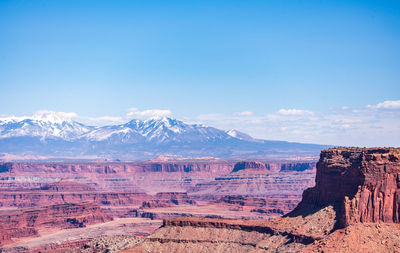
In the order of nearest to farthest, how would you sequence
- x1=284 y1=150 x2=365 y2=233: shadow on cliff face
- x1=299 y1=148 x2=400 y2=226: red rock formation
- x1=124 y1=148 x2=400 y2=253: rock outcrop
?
x1=124 y1=148 x2=400 y2=253: rock outcrop, x1=299 y1=148 x2=400 y2=226: red rock formation, x1=284 y1=150 x2=365 y2=233: shadow on cliff face

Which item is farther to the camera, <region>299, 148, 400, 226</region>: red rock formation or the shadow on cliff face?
the shadow on cliff face

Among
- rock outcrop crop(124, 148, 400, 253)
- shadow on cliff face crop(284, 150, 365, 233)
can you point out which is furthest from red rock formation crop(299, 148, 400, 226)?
shadow on cliff face crop(284, 150, 365, 233)

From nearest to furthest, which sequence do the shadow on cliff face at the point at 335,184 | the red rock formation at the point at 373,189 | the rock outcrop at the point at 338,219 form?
1. the rock outcrop at the point at 338,219
2. the red rock formation at the point at 373,189
3. the shadow on cliff face at the point at 335,184

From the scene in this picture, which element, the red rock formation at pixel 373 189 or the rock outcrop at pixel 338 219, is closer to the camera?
the rock outcrop at pixel 338 219

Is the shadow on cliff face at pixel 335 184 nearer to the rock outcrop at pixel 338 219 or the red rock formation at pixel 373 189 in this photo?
the rock outcrop at pixel 338 219

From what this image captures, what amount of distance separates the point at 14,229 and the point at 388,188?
12448 cm

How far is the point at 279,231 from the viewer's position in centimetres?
9731

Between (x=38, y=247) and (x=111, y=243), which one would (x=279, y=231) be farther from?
(x=38, y=247)

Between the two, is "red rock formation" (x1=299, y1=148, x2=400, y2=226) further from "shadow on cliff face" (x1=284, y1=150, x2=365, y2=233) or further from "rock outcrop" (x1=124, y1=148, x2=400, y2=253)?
"shadow on cliff face" (x1=284, y1=150, x2=365, y2=233)

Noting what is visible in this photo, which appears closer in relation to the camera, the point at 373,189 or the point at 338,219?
the point at 373,189

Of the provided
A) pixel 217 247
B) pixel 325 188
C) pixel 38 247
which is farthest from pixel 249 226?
pixel 38 247

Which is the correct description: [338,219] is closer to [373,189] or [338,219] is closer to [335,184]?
[373,189]

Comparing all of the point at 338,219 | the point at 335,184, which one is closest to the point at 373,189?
the point at 338,219

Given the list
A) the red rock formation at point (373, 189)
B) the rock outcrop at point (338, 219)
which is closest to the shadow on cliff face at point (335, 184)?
the rock outcrop at point (338, 219)
